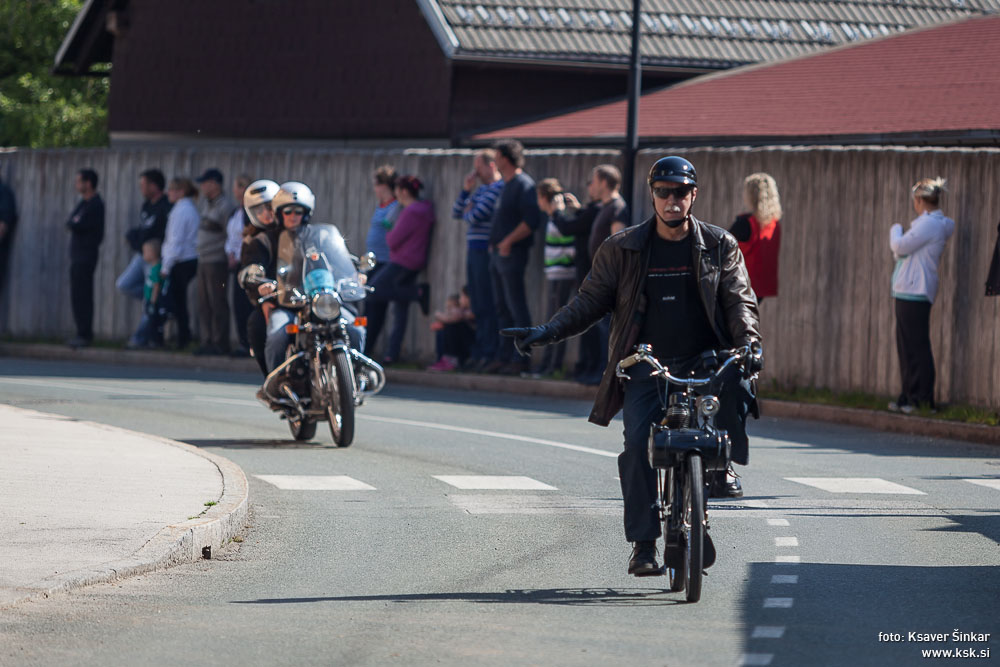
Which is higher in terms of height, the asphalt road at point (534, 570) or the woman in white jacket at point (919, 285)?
the woman in white jacket at point (919, 285)

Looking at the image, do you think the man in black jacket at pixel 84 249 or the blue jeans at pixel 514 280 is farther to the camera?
the man in black jacket at pixel 84 249

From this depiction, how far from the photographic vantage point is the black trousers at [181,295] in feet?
72.7

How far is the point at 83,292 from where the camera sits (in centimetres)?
2355

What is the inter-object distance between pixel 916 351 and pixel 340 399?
5.28m

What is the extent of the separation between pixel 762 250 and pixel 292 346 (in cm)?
468

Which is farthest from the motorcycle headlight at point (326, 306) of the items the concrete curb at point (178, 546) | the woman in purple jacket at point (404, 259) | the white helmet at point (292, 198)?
the woman in purple jacket at point (404, 259)

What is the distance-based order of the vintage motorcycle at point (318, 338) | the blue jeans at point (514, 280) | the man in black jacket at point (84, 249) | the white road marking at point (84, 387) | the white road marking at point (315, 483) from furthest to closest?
the man in black jacket at point (84, 249) → the blue jeans at point (514, 280) → the white road marking at point (84, 387) → the vintage motorcycle at point (318, 338) → the white road marking at point (315, 483)

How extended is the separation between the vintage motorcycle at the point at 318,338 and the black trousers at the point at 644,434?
206 inches

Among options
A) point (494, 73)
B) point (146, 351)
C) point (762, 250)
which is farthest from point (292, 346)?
point (494, 73)

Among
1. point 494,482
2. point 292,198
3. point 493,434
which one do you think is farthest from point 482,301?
point 494,482

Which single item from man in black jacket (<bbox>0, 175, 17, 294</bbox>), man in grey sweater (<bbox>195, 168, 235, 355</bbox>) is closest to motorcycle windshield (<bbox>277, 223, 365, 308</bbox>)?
man in grey sweater (<bbox>195, 168, 235, 355</bbox>)

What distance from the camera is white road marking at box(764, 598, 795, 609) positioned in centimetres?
757

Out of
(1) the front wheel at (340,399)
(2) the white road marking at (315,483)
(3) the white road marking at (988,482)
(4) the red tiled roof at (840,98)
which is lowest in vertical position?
(2) the white road marking at (315,483)

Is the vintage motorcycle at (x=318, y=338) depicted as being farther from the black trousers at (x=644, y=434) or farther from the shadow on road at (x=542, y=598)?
the shadow on road at (x=542, y=598)
